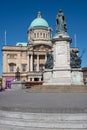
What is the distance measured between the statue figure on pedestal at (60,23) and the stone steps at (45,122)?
70.5 ft

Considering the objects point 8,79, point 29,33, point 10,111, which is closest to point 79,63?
point 10,111

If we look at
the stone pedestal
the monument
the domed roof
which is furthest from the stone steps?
the domed roof

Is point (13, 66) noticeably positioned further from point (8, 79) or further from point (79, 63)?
point (79, 63)

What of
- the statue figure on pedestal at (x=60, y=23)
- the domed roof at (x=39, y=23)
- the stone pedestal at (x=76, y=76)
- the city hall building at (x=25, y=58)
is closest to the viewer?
the stone pedestal at (x=76, y=76)

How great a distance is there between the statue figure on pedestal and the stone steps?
21478mm

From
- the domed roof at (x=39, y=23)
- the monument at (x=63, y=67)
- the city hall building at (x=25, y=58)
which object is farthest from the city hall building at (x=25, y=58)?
the monument at (x=63, y=67)

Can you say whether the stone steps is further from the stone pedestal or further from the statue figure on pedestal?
the statue figure on pedestal

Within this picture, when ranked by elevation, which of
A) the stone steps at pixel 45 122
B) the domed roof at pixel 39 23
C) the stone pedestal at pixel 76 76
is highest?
the domed roof at pixel 39 23

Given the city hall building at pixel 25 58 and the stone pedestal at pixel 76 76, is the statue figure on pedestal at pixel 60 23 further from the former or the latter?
the city hall building at pixel 25 58

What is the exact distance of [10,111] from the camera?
11.9m

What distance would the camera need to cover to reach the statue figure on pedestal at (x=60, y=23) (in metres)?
31.7

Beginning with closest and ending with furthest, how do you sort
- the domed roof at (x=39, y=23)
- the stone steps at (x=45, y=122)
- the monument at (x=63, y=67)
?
the stone steps at (x=45, y=122) → the monument at (x=63, y=67) → the domed roof at (x=39, y=23)

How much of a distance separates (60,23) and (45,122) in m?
22.8

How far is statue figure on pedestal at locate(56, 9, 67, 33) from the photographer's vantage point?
31714 millimetres
